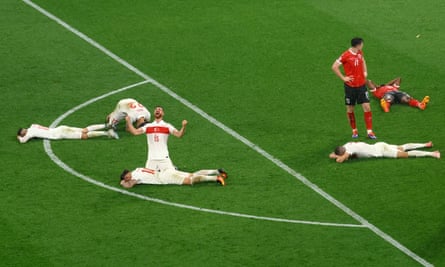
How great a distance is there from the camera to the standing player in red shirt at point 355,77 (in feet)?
91.9

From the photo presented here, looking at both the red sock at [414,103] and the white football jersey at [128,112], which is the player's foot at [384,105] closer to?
the red sock at [414,103]

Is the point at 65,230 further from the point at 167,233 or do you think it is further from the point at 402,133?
the point at 402,133

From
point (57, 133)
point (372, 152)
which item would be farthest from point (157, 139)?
point (372, 152)

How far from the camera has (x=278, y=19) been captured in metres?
35.9

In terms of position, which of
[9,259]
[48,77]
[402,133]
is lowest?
[9,259]

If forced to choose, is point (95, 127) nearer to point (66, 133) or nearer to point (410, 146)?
point (66, 133)

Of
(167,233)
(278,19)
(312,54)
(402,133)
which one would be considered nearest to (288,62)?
(312,54)

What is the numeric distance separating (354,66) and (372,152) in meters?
2.09

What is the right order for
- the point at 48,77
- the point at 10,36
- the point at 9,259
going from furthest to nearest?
the point at 10,36 → the point at 48,77 → the point at 9,259

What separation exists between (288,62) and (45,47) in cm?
654

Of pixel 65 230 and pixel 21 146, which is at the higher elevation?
pixel 21 146

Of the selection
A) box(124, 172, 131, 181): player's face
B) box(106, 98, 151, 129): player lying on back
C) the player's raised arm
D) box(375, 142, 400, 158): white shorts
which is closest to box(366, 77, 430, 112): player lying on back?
box(375, 142, 400, 158): white shorts

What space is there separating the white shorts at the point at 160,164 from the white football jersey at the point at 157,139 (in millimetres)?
65

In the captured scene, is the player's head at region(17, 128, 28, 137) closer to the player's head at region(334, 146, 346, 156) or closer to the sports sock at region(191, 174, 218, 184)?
the sports sock at region(191, 174, 218, 184)
